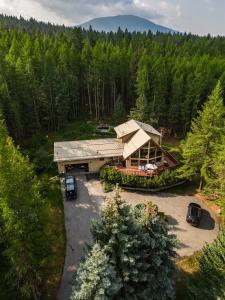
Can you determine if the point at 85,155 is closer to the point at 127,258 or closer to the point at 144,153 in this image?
the point at 144,153

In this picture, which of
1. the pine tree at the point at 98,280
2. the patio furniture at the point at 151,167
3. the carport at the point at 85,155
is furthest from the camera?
the carport at the point at 85,155

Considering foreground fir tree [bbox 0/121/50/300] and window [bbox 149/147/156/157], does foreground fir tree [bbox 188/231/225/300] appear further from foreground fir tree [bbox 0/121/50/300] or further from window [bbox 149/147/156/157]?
window [bbox 149/147/156/157]

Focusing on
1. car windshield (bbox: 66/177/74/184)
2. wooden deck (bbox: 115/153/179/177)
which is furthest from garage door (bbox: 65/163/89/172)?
wooden deck (bbox: 115/153/179/177)

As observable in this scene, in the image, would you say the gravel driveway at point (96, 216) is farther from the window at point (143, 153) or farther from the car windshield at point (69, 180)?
the window at point (143, 153)

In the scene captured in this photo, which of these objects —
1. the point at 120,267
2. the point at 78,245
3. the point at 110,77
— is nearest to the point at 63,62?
the point at 110,77

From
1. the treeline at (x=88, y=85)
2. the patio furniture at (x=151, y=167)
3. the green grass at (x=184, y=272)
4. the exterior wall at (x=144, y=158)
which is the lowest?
the green grass at (x=184, y=272)

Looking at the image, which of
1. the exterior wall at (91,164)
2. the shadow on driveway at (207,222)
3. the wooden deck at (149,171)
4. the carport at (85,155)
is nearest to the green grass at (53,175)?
the exterior wall at (91,164)
